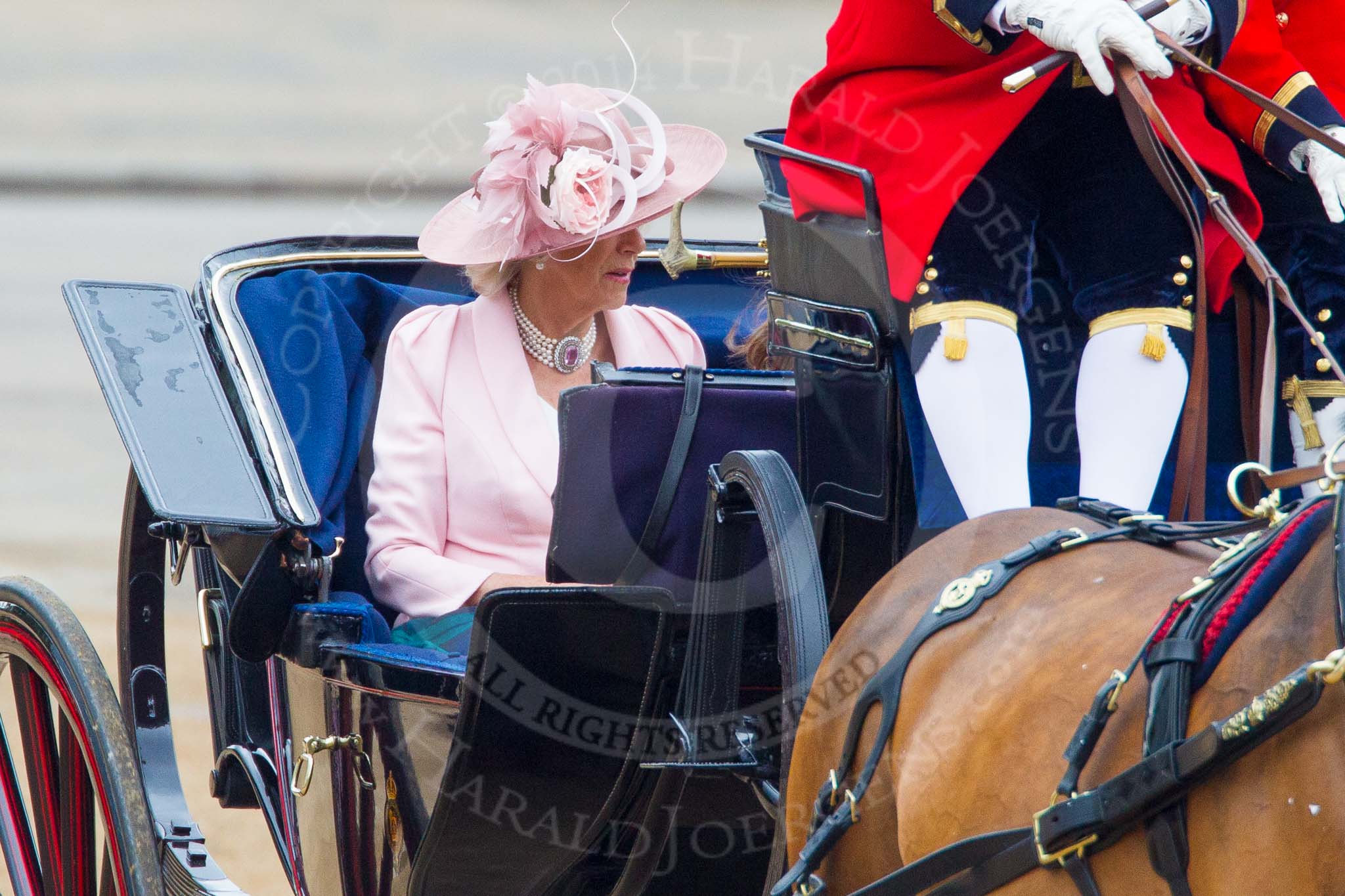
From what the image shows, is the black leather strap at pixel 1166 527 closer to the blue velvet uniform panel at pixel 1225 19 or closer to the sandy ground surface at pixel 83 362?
the blue velvet uniform panel at pixel 1225 19

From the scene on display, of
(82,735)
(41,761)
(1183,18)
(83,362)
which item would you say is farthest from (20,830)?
(83,362)

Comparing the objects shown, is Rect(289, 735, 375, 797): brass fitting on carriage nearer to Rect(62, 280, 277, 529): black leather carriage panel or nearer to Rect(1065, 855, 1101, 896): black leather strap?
Rect(62, 280, 277, 529): black leather carriage panel

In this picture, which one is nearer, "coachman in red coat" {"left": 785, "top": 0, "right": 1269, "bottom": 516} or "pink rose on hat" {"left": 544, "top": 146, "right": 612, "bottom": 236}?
"coachman in red coat" {"left": 785, "top": 0, "right": 1269, "bottom": 516}

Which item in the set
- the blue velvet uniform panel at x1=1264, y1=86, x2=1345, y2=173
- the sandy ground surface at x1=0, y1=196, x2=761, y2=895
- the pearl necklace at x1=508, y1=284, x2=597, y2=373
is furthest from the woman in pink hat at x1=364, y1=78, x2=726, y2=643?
the sandy ground surface at x1=0, y1=196, x2=761, y2=895

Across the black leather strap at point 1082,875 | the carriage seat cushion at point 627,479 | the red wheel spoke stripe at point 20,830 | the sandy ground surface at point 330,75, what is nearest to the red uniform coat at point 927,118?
the carriage seat cushion at point 627,479

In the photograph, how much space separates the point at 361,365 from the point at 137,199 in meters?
2.29

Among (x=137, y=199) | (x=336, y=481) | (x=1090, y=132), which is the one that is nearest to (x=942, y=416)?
(x=1090, y=132)

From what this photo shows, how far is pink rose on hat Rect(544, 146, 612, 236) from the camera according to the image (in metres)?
1.43

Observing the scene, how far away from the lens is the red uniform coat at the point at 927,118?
107cm

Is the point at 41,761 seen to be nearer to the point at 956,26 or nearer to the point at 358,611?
the point at 358,611

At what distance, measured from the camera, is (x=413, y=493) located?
149 cm

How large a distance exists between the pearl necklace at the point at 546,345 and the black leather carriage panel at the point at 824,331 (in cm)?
35

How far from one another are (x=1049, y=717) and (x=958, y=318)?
1.14 feet

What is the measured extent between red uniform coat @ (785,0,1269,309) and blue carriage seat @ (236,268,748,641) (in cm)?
58
